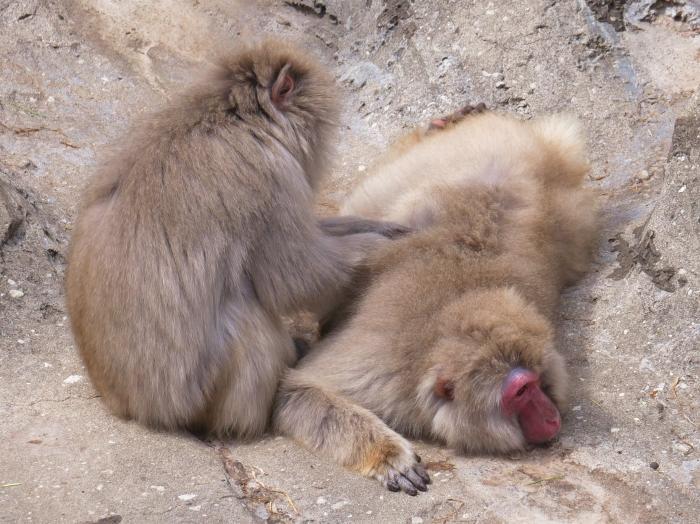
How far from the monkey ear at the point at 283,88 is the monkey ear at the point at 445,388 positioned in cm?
161

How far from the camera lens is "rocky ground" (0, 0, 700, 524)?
4.06m

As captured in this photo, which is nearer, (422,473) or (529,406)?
(422,473)

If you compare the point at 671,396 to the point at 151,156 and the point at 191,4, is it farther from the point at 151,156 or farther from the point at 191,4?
the point at 191,4

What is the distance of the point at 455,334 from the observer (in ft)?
14.8

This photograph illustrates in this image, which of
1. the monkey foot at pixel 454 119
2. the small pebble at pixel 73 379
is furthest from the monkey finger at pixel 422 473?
the monkey foot at pixel 454 119

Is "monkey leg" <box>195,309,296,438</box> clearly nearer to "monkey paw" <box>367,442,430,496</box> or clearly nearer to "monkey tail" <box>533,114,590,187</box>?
"monkey paw" <box>367,442,430,496</box>

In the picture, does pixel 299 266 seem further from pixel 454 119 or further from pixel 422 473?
pixel 454 119

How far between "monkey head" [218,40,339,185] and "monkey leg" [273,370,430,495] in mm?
1172

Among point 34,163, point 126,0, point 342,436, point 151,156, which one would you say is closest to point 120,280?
point 151,156

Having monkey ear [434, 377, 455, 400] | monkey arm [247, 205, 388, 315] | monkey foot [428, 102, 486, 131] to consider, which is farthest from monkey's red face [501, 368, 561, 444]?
monkey foot [428, 102, 486, 131]

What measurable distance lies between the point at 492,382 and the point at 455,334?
300mm

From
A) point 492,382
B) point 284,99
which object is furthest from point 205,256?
point 492,382

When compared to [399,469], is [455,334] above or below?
above

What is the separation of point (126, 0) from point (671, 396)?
18.9 ft
